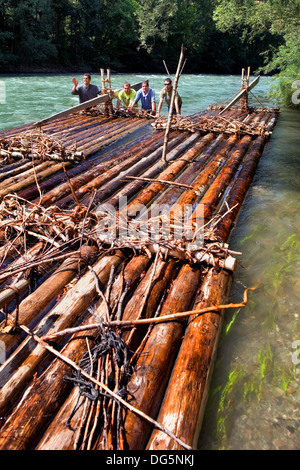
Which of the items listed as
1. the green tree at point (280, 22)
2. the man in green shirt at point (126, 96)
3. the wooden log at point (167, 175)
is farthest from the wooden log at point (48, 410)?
the green tree at point (280, 22)

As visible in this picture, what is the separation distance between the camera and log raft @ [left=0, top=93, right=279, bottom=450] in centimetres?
177

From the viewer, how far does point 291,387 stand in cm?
235

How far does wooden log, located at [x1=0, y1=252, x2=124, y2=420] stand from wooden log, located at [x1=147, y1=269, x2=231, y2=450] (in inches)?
35.0

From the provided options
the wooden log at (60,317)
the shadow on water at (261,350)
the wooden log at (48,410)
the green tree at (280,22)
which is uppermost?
the green tree at (280,22)

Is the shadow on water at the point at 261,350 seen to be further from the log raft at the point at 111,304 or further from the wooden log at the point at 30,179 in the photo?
the wooden log at the point at 30,179

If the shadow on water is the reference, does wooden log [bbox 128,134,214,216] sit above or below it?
above

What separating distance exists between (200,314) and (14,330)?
5.01 feet

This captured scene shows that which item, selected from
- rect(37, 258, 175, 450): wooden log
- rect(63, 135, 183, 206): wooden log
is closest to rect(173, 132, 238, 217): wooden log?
rect(63, 135, 183, 206): wooden log

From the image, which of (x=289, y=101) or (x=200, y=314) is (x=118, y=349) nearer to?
(x=200, y=314)

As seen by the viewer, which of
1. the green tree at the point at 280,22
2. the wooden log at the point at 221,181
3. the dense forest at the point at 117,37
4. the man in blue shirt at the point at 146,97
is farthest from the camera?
the dense forest at the point at 117,37

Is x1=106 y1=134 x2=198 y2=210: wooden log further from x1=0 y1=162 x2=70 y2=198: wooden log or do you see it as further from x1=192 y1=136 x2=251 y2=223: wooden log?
x1=0 y1=162 x2=70 y2=198: wooden log

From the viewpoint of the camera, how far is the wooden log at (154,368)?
1741mm

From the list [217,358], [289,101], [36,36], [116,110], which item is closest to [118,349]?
[217,358]

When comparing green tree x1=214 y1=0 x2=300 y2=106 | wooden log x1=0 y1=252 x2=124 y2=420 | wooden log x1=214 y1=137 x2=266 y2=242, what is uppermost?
green tree x1=214 y1=0 x2=300 y2=106
